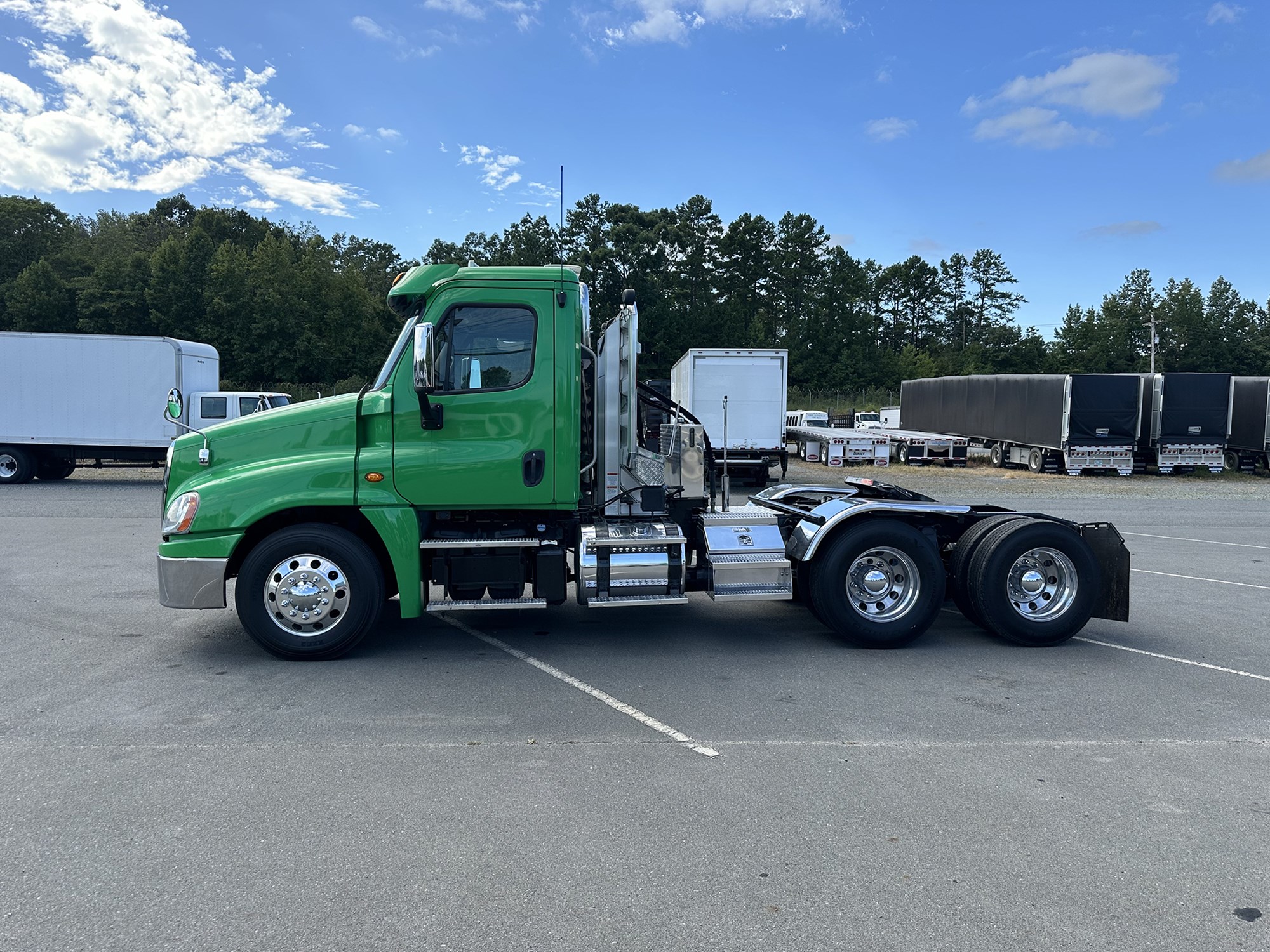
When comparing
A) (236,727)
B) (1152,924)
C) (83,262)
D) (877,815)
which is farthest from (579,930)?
(83,262)

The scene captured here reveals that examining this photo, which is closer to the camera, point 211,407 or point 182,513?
point 182,513

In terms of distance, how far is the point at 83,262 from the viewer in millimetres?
53156

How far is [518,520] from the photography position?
677 cm

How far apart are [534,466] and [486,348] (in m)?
0.98

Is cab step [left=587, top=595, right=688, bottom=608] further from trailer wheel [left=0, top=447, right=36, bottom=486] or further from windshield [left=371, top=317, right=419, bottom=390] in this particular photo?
trailer wheel [left=0, top=447, right=36, bottom=486]

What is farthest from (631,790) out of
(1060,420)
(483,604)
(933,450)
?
(933,450)

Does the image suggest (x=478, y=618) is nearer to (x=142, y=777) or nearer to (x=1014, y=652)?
(x=142, y=777)

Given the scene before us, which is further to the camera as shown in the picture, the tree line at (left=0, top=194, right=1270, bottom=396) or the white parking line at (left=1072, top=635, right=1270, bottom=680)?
the tree line at (left=0, top=194, right=1270, bottom=396)

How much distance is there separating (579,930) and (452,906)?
19.8 inches

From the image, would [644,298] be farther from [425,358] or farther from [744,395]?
[425,358]

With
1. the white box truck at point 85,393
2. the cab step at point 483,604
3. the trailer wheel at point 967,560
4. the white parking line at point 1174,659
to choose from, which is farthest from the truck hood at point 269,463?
the white box truck at point 85,393

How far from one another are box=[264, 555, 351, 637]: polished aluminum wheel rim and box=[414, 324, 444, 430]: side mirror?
129 cm

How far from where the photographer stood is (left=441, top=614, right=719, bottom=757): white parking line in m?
4.78

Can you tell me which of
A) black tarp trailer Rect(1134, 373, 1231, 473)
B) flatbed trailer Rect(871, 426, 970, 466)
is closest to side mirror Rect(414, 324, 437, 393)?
flatbed trailer Rect(871, 426, 970, 466)
